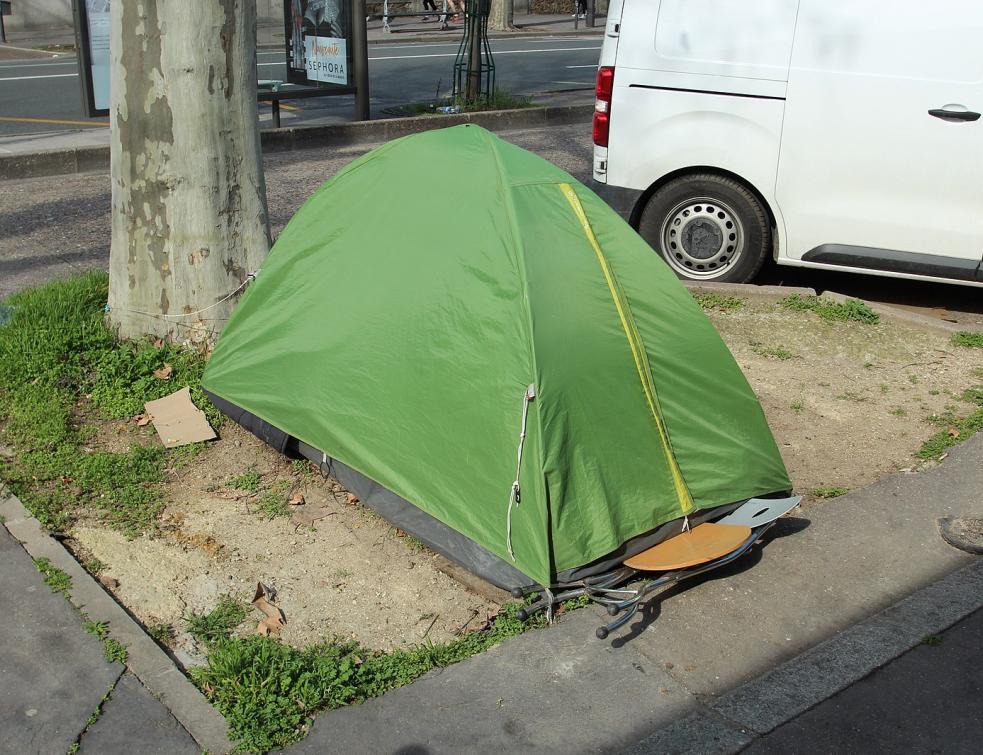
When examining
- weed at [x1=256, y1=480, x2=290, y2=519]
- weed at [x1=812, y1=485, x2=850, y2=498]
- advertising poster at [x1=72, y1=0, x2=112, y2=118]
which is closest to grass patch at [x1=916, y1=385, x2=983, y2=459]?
weed at [x1=812, y1=485, x2=850, y2=498]

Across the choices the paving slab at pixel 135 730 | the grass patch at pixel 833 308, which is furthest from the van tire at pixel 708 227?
the paving slab at pixel 135 730

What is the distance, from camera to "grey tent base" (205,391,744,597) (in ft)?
12.9

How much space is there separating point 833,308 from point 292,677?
478 centimetres

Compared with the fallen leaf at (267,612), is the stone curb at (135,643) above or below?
above

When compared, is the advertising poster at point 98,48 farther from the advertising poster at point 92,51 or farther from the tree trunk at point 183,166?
the tree trunk at point 183,166

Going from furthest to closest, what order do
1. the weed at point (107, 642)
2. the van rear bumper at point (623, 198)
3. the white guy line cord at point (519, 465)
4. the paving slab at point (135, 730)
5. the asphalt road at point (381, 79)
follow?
the asphalt road at point (381, 79) → the van rear bumper at point (623, 198) → the white guy line cord at point (519, 465) → the weed at point (107, 642) → the paving slab at point (135, 730)

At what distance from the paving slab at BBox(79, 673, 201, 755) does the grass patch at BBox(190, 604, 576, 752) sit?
157mm

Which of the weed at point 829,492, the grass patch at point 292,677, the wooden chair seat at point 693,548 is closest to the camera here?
the grass patch at point 292,677

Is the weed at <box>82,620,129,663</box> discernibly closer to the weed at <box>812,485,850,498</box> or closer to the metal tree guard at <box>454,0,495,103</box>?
the weed at <box>812,485,850,498</box>

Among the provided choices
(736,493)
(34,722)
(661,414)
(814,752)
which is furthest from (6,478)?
(814,752)

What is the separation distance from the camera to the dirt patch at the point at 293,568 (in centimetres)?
387

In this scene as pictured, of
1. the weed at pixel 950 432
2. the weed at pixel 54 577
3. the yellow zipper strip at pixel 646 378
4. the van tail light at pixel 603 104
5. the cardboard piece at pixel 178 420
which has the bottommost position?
the weed at pixel 54 577

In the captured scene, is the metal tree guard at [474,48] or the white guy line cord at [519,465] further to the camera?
the metal tree guard at [474,48]

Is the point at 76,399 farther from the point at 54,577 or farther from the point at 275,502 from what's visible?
the point at 54,577
